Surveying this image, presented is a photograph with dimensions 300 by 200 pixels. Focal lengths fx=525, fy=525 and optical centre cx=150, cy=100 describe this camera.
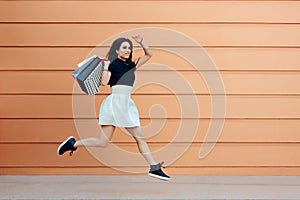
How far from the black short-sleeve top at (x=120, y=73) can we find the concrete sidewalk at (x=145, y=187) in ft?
3.41

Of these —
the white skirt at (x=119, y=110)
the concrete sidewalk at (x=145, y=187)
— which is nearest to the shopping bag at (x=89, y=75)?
the white skirt at (x=119, y=110)

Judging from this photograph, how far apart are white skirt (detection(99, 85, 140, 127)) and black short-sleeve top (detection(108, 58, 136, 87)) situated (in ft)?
0.15

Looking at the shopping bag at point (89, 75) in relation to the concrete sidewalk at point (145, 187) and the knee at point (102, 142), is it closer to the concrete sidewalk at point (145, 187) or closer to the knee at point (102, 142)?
the knee at point (102, 142)

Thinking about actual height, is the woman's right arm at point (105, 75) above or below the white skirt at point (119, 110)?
above

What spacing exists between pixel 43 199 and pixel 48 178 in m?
0.92

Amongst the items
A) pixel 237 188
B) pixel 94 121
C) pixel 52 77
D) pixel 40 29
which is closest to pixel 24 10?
pixel 40 29

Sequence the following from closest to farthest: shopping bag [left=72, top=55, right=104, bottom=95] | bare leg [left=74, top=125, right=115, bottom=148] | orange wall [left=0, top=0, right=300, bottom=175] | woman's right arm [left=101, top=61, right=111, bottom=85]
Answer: shopping bag [left=72, top=55, right=104, bottom=95] → woman's right arm [left=101, top=61, right=111, bottom=85] → bare leg [left=74, top=125, right=115, bottom=148] → orange wall [left=0, top=0, right=300, bottom=175]

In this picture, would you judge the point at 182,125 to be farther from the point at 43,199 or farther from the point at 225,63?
the point at 43,199

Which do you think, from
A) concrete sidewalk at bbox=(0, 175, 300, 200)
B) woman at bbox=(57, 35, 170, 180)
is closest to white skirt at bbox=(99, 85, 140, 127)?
woman at bbox=(57, 35, 170, 180)

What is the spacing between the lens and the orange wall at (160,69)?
5.55 meters

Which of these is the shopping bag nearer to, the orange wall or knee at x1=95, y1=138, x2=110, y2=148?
knee at x1=95, y1=138, x2=110, y2=148

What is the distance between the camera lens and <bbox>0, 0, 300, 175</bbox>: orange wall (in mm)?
5551

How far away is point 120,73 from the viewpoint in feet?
15.2

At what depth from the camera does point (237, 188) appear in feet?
17.0
